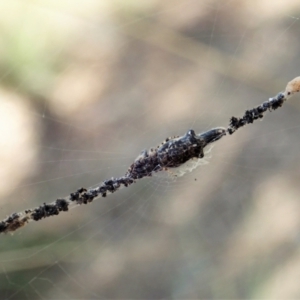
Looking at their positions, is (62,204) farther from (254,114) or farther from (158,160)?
(254,114)

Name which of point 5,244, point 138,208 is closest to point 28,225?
point 5,244

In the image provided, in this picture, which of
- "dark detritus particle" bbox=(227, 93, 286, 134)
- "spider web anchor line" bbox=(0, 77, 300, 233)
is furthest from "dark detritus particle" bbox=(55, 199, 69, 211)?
"dark detritus particle" bbox=(227, 93, 286, 134)

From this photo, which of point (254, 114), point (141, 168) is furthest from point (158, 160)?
point (254, 114)

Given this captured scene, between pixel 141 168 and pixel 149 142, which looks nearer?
pixel 141 168

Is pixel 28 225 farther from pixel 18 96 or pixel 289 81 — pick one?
pixel 289 81

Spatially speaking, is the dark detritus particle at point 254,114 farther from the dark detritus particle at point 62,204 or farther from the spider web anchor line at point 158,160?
the dark detritus particle at point 62,204

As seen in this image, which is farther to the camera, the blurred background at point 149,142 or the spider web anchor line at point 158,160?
the blurred background at point 149,142

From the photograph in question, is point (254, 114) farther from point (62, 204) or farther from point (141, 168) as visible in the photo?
point (62, 204)

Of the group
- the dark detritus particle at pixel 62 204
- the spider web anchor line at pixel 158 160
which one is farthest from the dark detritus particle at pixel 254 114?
the dark detritus particle at pixel 62 204
